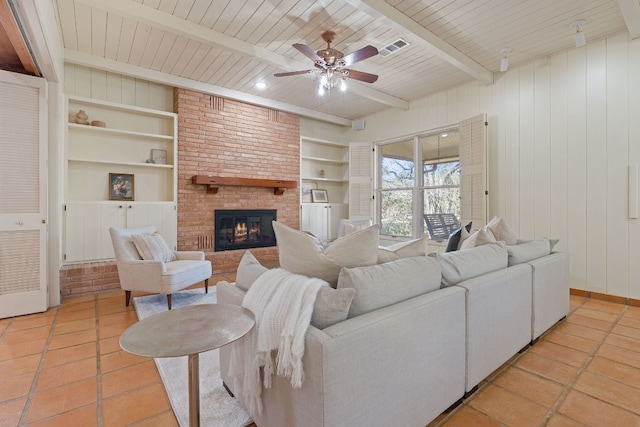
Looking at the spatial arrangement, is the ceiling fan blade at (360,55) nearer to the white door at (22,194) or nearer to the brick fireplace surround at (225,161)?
the brick fireplace surround at (225,161)

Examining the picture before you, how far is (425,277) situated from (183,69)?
4217mm

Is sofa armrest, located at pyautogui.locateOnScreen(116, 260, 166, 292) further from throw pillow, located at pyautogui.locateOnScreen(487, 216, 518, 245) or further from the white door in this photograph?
throw pillow, located at pyautogui.locateOnScreen(487, 216, 518, 245)

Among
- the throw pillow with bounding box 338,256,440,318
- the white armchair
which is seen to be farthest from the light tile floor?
the throw pillow with bounding box 338,256,440,318

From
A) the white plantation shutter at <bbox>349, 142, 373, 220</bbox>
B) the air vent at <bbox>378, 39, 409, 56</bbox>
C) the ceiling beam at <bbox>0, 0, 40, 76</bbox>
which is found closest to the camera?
the ceiling beam at <bbox>0, 0, 40, 76</bbox>

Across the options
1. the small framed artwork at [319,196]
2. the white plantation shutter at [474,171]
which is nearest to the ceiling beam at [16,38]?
the small framed artwork at [319,196]

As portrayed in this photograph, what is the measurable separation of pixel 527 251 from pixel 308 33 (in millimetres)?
2996

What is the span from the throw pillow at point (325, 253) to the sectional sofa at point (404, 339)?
8cm

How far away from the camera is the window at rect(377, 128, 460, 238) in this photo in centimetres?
499

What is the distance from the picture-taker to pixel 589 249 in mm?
3521

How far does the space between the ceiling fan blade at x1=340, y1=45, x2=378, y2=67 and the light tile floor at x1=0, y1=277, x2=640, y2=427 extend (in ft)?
9.20

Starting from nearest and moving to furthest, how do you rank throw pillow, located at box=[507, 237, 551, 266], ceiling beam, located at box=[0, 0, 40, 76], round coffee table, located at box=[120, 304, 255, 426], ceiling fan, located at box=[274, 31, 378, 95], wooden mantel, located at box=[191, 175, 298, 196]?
round coffee table, located at box=[120, 304, 255, 426] < ceiling beam, located at box=[0, 0, 40, 76] < throw pillow, located at box=[507, 237, 551, 266] < ceiling fan, located at box=[274, 31, 378, 95] < wooden mantel, located at box=[191, 175, 298, 196]

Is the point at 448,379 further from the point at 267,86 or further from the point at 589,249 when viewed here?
the point at 267,86

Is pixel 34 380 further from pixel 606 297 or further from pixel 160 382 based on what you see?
pixel 606 297

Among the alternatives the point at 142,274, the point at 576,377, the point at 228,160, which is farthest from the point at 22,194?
the point at 576,377
